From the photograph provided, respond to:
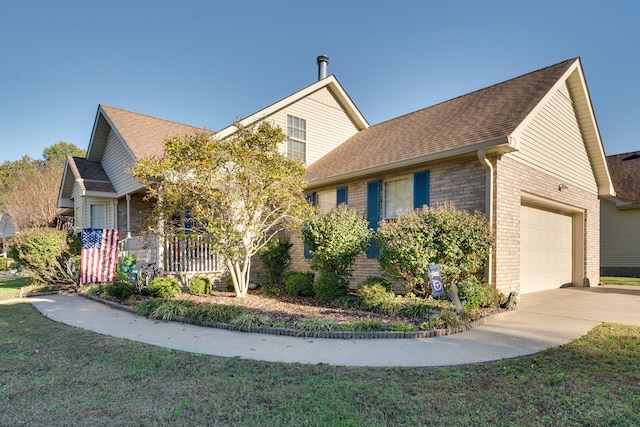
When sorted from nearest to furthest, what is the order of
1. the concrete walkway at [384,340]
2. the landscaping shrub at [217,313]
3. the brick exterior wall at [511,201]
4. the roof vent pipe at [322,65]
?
the concrete walkway at [384,340] < the landscaping shrub at [217,313] < the brick exterior wall at [511,201] < the roof vent pipe at [322,65]

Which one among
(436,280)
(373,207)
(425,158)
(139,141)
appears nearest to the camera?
(436,280)

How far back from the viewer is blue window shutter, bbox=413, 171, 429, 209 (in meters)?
9.41

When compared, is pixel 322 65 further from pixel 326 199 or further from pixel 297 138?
pixel 326 199

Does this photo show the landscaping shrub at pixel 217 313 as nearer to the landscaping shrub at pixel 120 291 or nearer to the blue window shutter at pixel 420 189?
the landscaping shrub at pixel 120 291

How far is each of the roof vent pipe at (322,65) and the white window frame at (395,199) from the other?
768cm

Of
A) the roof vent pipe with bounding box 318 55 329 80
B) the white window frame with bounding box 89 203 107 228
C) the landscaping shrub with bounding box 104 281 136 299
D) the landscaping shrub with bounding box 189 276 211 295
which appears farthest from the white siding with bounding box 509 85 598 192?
the white window frame with bounding box 89 203 107 228

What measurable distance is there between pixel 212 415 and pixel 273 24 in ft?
45.1

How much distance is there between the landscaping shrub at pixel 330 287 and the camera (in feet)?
29.0

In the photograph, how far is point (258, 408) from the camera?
324 cm

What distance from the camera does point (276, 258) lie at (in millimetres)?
11273

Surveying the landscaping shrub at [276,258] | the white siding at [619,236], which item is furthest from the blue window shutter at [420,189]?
the white siding at [619,236]

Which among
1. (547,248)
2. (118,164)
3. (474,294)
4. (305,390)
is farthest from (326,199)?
(305,390)

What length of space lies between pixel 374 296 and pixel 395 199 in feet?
11.6

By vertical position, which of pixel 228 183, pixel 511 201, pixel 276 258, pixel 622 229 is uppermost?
pixel 228 183
